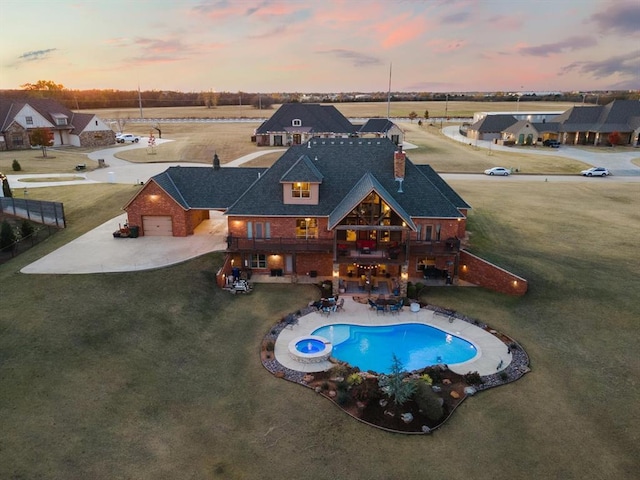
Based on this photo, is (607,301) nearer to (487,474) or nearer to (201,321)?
(487,474)

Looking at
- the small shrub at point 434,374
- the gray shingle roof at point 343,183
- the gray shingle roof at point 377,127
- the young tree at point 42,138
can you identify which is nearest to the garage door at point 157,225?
the gray shingle roof at point 343,183

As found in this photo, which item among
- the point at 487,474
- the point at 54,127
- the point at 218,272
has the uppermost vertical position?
the point at 54,127

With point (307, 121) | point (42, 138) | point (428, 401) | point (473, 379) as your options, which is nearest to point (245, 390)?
point (428, 401)

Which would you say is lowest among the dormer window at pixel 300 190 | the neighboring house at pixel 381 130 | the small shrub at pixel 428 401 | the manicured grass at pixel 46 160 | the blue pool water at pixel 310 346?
the blue pool water at pixel 310 346

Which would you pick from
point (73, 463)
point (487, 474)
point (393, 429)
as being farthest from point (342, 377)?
point (73, 463)

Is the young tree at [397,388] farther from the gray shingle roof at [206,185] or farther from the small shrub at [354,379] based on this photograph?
the gray shingle roof at [206,185]

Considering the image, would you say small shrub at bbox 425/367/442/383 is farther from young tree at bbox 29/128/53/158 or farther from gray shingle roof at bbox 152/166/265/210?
young tree at bbox 29/128/53/158

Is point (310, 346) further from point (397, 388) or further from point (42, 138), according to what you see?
point (42, 138)
